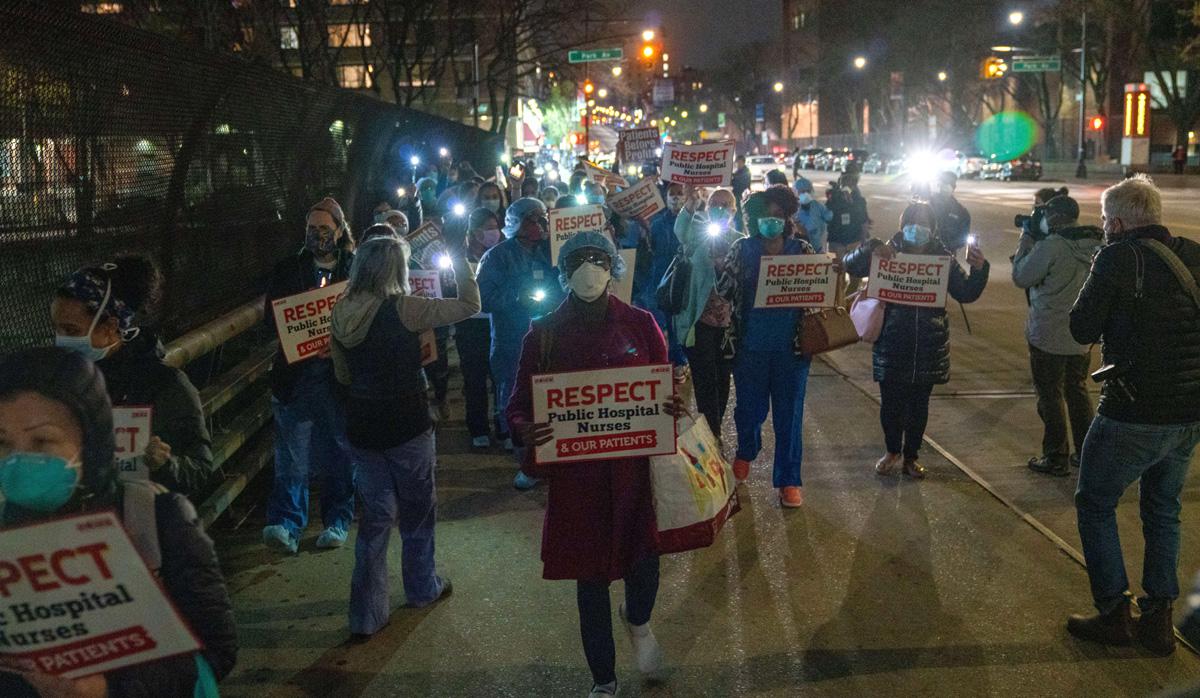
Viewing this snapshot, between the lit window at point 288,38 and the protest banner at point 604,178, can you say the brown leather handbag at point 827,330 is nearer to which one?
the protest banner at point 604,178

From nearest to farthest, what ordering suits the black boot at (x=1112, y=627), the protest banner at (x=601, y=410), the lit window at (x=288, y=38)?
the protest banner at (x=601, y=410) → the black boot at (x=1112, y=627) → the lit window at (x=288, y=38)

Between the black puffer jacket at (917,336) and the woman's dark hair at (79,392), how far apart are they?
5.47 m

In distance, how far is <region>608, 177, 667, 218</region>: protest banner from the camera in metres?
10.1

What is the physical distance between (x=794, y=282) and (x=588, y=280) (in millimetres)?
2752

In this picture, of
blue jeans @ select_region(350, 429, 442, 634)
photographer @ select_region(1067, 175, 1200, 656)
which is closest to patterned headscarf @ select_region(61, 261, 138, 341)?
blue jeans @ select_region(350, 429, 442, 634)

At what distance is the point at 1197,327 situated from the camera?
4.45m

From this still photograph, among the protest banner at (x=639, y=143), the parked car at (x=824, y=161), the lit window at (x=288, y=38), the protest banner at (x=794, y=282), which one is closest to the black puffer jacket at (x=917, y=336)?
the protest banner at (x=794, y=282)

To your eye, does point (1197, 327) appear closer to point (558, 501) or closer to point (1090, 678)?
point (1090, 678)

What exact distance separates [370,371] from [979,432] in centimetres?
517

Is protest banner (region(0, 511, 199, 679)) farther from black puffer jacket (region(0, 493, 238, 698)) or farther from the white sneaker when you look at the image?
the white sneaker

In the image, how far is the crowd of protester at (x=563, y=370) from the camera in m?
2.37

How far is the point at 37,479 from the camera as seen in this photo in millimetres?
2184

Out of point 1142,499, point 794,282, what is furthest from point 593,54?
point 1142,499

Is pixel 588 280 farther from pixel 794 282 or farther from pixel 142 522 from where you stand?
pixel 794 282
